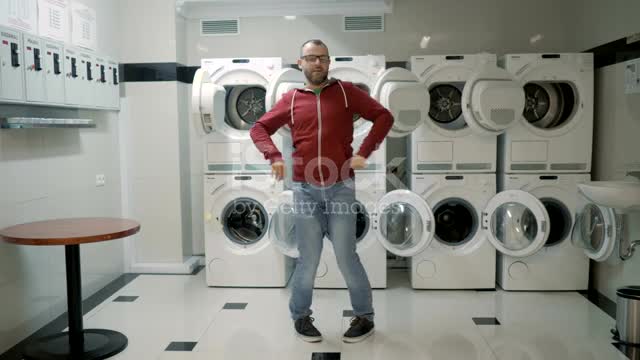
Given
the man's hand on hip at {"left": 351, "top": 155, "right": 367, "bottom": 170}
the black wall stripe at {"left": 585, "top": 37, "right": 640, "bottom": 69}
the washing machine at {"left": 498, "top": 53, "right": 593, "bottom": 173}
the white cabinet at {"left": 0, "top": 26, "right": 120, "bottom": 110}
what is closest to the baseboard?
the white cabinet at {"left": 0, "top": 26, "right": 120, "bottom": 110}

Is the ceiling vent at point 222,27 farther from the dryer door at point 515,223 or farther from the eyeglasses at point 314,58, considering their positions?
the dryer door at point 515,223

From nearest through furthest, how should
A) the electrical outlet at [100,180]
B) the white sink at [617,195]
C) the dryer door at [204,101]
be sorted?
the white sink at [617,195]
the dryer door at [204,101]
the electrical outlet at [100,180]

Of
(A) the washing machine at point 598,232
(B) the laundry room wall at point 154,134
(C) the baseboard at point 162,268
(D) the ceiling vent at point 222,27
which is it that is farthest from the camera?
(D) the ceiling vent at point 222,27

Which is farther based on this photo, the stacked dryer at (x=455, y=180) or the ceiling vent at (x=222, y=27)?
the ceiling vent at (x=222, y=27)

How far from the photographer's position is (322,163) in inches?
127

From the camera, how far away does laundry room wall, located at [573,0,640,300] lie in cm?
363

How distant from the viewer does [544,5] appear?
4.77 metres

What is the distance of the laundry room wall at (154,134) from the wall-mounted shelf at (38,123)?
948 millimetres

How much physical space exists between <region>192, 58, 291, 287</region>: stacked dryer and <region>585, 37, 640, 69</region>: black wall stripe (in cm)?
229

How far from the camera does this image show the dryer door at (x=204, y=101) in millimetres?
3948

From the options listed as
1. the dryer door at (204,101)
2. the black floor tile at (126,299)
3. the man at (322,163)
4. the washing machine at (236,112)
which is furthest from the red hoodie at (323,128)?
the black floor tile at (126,299)

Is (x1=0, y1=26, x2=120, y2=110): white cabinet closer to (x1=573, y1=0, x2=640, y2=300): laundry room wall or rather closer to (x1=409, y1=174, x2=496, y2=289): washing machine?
(x1=409, y1=174, x2=496, y2=289): washing machine

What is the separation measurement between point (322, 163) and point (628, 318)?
1.90m

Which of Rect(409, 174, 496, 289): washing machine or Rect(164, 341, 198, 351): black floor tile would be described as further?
Rect(409, 174, 496, 289): washing machine
